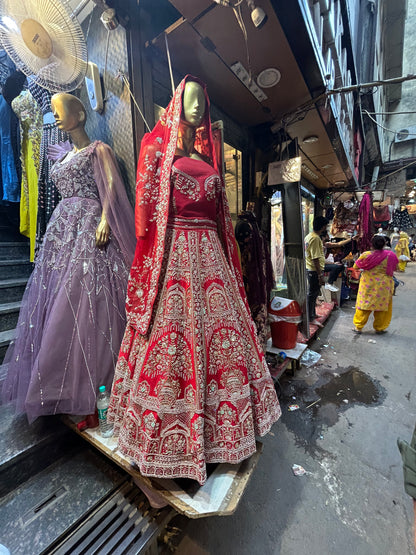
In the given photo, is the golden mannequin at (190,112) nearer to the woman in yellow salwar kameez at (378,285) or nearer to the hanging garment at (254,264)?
the hanging garment at (254,264)

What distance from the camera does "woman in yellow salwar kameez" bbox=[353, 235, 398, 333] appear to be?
3820mm

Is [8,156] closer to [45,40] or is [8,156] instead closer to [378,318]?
[45,40]

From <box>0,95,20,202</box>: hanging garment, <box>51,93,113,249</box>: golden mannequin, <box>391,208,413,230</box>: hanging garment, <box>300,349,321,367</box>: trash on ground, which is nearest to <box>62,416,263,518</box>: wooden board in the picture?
<box>51,93,113,249</box>: golden mannequin

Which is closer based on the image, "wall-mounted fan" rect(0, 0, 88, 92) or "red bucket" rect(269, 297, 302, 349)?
"wall-mounted fan" rect(0, 0, 88, 92)

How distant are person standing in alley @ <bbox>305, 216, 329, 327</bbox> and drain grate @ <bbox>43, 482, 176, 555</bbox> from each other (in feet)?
11.8

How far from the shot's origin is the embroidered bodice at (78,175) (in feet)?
4.53

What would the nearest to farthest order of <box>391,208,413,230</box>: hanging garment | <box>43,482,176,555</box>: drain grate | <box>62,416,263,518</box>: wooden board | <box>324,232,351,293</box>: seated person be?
<box>62,416,263,518</box>: wooden board, <box>43,482,176,555</box>: drain grate, <box>324,232,351,293</box>: seated person, <box>391,208,413,230</box>: hanging garment

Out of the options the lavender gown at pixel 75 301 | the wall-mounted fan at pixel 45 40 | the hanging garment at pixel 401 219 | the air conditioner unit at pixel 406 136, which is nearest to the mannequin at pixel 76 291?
the lavender gown at pixel 75 301

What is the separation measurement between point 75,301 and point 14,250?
1.99 m

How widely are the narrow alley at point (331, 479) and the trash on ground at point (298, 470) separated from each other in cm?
3

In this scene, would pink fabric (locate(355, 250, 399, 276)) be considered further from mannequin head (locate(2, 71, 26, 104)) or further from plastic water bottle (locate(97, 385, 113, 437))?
mannequin head (locate(2, 71, 26, 104))

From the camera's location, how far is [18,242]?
2.62 meters

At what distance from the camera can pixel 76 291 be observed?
1.33 meters

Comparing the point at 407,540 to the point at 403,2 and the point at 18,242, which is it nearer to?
the point at 18,242
